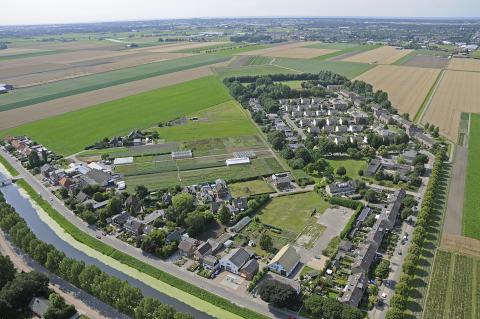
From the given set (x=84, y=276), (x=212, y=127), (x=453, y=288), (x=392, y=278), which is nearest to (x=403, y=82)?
(x=212, y=127)

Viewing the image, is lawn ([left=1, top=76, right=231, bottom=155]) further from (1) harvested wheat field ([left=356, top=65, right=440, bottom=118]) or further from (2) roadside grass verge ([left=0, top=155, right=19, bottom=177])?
(1) harvested wheat field ([left=356, top=65, right=440, bottom=118])

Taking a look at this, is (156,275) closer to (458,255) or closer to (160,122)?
(458,255)

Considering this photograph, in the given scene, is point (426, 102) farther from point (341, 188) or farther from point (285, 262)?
point (285, 262)

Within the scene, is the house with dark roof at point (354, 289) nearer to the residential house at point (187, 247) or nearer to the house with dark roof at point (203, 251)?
the house with dark roof at point (203, 251)

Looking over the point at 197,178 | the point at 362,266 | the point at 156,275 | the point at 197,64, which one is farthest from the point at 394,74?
the point at 156,275

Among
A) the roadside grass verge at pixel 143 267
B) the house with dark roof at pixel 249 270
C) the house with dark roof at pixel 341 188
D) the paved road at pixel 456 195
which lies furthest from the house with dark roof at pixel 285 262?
the paved road at pixel 456 195

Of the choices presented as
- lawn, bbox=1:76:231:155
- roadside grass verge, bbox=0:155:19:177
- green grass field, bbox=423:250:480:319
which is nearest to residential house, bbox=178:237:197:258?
green grass field, bbox=423:250:480:319
